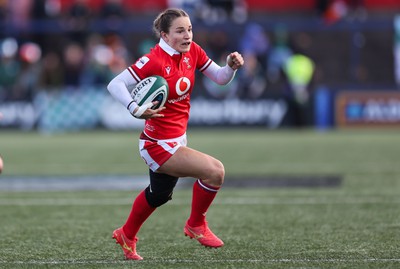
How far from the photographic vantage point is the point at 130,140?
1875 cm

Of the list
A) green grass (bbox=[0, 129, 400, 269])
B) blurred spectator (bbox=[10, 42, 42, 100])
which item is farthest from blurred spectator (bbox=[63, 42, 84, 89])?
green grass (bbox=[0, 129, 400, 269])

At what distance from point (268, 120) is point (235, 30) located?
2.72 metres

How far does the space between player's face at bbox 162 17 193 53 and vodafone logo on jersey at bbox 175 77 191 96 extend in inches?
7.9

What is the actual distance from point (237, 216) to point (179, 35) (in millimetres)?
2660

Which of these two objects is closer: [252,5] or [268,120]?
[268,120]

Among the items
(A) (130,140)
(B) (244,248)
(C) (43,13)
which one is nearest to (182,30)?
(B) (244,248)

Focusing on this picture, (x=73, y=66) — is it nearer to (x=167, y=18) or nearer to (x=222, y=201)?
(x=222, y=201)

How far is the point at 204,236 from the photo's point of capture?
6.79 meters

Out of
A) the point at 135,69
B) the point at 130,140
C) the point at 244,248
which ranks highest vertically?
the point at 135,69

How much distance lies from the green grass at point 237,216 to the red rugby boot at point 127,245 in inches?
2.7

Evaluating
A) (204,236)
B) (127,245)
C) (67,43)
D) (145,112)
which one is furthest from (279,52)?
(145,112)

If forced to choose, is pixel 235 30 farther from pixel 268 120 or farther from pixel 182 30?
pixel 182 30

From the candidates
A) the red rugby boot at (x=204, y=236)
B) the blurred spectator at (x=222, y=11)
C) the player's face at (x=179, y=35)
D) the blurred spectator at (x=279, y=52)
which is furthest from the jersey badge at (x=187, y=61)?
the blurred spectator at (x=222, y=11)

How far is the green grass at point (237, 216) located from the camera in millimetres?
6406
